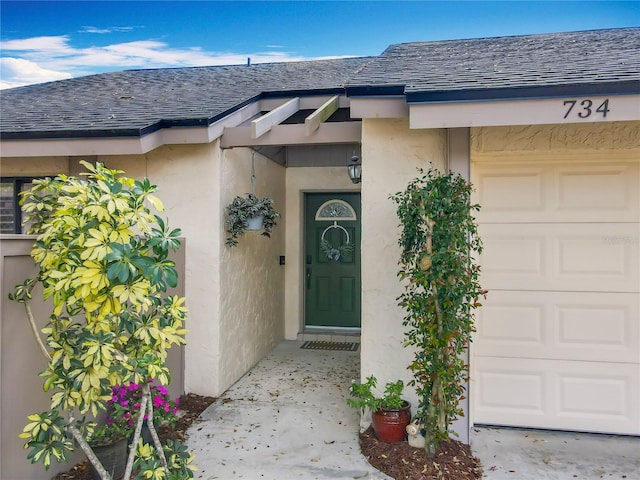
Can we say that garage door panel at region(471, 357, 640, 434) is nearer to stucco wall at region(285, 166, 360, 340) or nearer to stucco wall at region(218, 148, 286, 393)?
stucco wall at region(218, 148, 286, 393)

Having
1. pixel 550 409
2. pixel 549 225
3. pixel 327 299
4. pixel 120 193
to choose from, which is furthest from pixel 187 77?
pixel 550 409

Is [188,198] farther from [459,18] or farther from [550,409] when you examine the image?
[459,18]

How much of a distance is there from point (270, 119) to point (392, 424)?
10.3ft

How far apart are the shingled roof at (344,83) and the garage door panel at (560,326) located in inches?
68.6

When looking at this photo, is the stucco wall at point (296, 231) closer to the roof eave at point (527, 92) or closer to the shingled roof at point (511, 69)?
the shingled roof at point (511, 69)

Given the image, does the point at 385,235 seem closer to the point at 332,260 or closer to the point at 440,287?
the point at 440,287

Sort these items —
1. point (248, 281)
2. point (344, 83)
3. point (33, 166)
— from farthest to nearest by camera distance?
1. point (248, 281)
2. point (344, 83)
3. point (33, 166)

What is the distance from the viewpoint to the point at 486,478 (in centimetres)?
323

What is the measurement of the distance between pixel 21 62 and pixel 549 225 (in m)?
7.44

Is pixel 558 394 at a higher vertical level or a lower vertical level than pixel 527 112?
lower

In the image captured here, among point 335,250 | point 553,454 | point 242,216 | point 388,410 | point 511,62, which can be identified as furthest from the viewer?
point 335,250

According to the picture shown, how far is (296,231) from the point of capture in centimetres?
751

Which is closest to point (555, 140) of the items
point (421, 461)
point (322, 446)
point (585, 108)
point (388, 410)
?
point (585, 108)

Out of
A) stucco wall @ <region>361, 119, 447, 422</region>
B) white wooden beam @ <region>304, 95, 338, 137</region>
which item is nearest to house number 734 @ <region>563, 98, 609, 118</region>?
stucco wall @ <region>361, 119, 447, 422</region>
